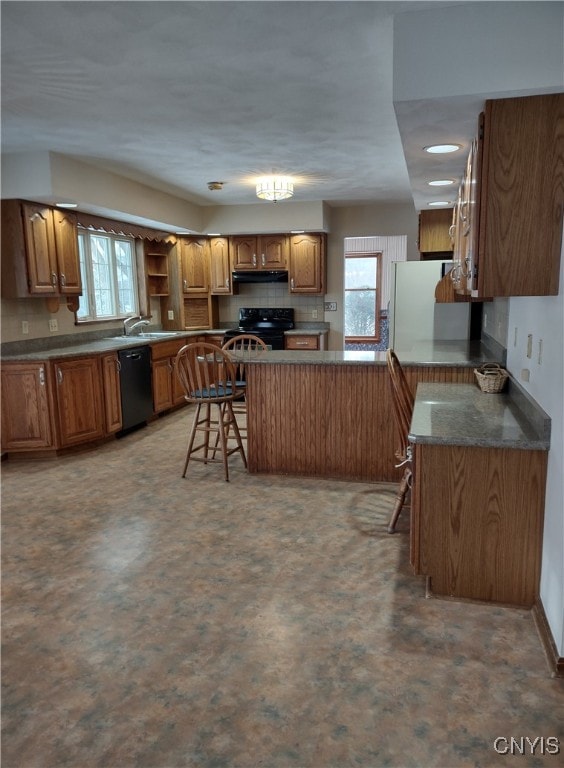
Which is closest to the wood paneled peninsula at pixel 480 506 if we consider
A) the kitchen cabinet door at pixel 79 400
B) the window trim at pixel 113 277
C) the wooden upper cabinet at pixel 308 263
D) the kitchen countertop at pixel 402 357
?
the kitchen countertop at pixel 402 357

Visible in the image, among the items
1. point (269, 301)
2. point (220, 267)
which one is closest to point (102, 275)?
point (220, 267)

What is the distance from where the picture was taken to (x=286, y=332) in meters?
6.66

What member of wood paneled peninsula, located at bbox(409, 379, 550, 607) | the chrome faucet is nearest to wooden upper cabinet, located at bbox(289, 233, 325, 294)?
the chrome faucet

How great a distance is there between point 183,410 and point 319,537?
371cm

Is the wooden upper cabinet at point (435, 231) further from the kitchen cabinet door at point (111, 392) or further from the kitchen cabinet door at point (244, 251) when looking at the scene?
the kitchen cabinet door at point (111, 392)

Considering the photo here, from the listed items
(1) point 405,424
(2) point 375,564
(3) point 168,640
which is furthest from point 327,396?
(3) point 168,640

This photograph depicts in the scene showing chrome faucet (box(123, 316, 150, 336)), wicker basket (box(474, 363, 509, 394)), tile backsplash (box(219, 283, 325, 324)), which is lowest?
wicker basket (box(474, 363, 509, 394))

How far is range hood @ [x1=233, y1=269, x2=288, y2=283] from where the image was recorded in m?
6.78

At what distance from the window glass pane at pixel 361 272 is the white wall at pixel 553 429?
283 inches

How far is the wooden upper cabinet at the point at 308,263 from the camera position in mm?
6707

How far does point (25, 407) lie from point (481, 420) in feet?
11.7

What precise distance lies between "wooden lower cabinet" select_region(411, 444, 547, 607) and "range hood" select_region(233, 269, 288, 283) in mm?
4814

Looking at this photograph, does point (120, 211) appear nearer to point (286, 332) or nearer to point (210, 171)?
point (210, 171)

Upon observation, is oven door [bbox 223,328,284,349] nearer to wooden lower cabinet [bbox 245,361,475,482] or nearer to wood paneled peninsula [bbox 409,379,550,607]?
wooden lower cabinet [bbox 245,361,475,482]
